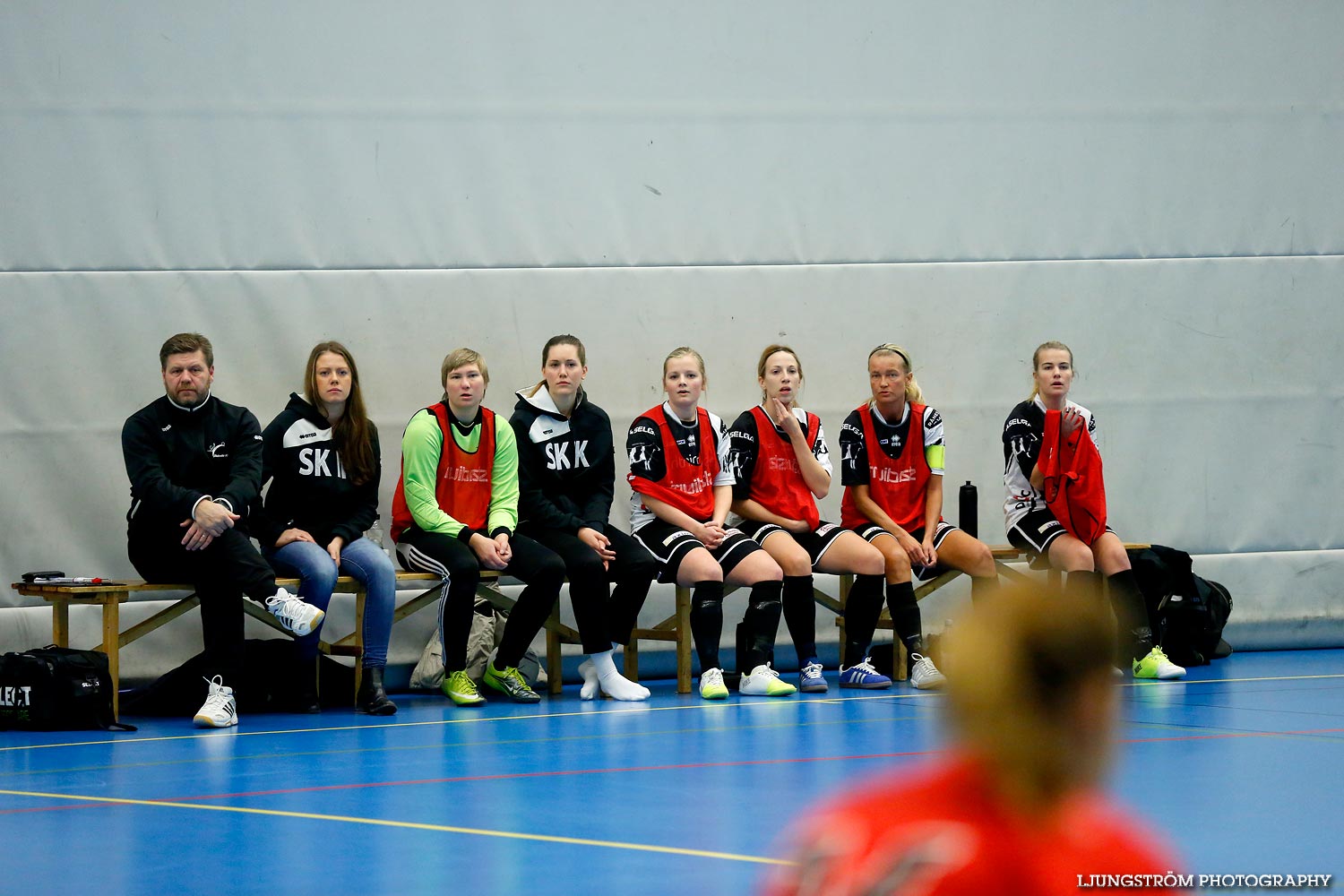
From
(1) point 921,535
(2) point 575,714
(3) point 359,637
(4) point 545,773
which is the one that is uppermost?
(1) point 921,535

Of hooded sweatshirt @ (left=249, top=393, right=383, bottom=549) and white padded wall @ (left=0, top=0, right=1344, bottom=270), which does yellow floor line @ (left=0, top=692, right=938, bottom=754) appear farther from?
white padded wall @ (left=0, top=0, right=1344, bottom=270)

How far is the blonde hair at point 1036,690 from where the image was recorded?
33.3 inches

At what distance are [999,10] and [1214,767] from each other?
4683 millimetres

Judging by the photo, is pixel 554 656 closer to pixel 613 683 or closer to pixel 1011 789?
pixel 613 683

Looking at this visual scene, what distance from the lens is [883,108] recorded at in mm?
7230

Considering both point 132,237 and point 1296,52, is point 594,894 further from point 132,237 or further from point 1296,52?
point 1296,52

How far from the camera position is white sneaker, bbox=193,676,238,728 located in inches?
201

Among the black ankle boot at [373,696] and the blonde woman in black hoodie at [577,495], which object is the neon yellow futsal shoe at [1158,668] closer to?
the blonde woman in black hoodie at [577,495]

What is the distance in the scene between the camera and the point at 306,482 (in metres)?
5.88

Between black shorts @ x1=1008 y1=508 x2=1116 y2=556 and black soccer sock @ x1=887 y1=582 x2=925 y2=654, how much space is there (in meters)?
0.70

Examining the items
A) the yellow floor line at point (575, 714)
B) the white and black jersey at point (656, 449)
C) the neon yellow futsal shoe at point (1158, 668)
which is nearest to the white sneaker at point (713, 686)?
the yellow floor line at point (575, 714)

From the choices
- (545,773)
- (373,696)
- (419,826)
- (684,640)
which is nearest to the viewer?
(419,826)

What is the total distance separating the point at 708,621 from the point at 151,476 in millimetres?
2277

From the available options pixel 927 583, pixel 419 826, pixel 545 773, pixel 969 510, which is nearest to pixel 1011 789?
pixel 419 826
